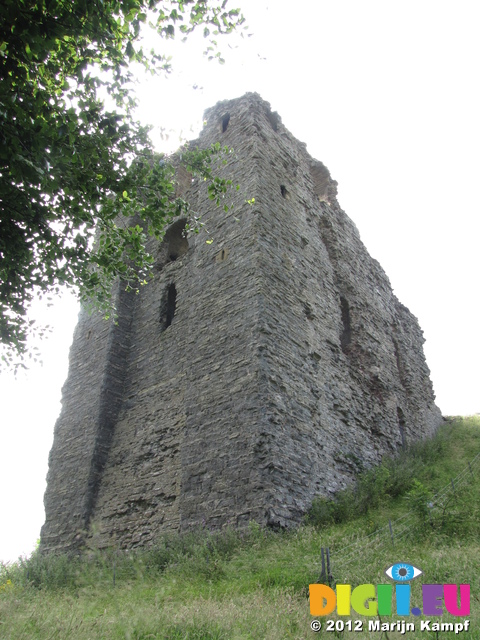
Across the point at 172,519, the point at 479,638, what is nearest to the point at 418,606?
the point at 479,638

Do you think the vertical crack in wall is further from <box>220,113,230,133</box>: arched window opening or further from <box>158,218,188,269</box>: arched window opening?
<box>220,113,230,133</box>: arched window opening

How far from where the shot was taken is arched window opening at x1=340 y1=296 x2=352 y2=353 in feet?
39.7

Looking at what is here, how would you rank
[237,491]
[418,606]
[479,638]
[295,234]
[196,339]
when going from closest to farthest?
[479,638], [418,606], [237,491], [196,339], [295,234]

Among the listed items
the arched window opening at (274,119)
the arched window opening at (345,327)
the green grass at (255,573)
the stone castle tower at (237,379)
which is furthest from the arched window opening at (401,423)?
the arched window opening at (274,119)

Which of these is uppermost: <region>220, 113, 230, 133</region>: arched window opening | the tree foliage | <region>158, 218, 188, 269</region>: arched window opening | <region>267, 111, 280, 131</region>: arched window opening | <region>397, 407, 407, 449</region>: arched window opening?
<region>267, 111, 280, 131</region>: arched window opening

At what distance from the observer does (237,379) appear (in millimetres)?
8086

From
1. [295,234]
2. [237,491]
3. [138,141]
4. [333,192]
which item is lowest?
[237,491]

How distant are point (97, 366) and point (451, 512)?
791 cm

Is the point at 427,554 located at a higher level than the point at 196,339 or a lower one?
lower

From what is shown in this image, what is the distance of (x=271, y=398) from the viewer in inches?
304

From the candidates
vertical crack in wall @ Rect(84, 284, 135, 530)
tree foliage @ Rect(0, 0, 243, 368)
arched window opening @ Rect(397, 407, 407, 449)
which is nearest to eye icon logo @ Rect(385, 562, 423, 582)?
tree foliage @ Rect(0, 0, 243, 368)

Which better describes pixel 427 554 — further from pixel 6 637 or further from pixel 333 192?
pixel 333 192

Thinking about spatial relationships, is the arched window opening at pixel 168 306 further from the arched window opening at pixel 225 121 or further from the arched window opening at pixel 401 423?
the arched window opening at pixel 401 423

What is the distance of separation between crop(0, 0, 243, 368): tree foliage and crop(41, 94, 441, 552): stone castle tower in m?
2.65
